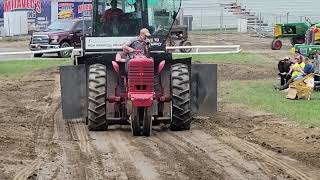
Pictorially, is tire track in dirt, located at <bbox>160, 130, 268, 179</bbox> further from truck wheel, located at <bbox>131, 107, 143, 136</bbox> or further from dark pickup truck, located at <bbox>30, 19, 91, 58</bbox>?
dark pickup truck, located at <bbox>30, 19, 91, 58</bbox>

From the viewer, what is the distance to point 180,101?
38.2ft

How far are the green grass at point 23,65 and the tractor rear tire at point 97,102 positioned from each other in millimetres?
12503

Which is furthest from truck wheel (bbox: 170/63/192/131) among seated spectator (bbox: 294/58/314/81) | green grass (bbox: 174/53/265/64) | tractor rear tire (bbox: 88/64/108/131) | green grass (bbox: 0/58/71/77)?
green grass (bbox: 174/53/265/64)

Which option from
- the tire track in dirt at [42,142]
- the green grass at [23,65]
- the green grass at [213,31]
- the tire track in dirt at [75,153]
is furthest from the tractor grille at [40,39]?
the tire track in dirt at [75,153]

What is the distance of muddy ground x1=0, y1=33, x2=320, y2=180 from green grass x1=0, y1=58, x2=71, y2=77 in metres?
10.1

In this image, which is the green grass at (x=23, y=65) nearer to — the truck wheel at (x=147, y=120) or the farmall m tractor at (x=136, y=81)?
the farmall m tractor at (x=136, y=81)

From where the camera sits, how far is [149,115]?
11.1m

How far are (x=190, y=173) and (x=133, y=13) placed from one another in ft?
19.9

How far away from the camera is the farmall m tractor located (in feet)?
36.8

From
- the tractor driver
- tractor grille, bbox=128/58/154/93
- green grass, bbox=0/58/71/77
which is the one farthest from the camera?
green grass, bbox=0/58/71/77

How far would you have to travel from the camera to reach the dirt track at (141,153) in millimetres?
8258

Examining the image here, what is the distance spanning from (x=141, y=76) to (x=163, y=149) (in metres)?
1.67


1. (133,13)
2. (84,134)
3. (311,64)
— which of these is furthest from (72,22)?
(84,134)

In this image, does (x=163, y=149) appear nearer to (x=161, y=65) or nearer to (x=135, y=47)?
(x=161, y=65)
